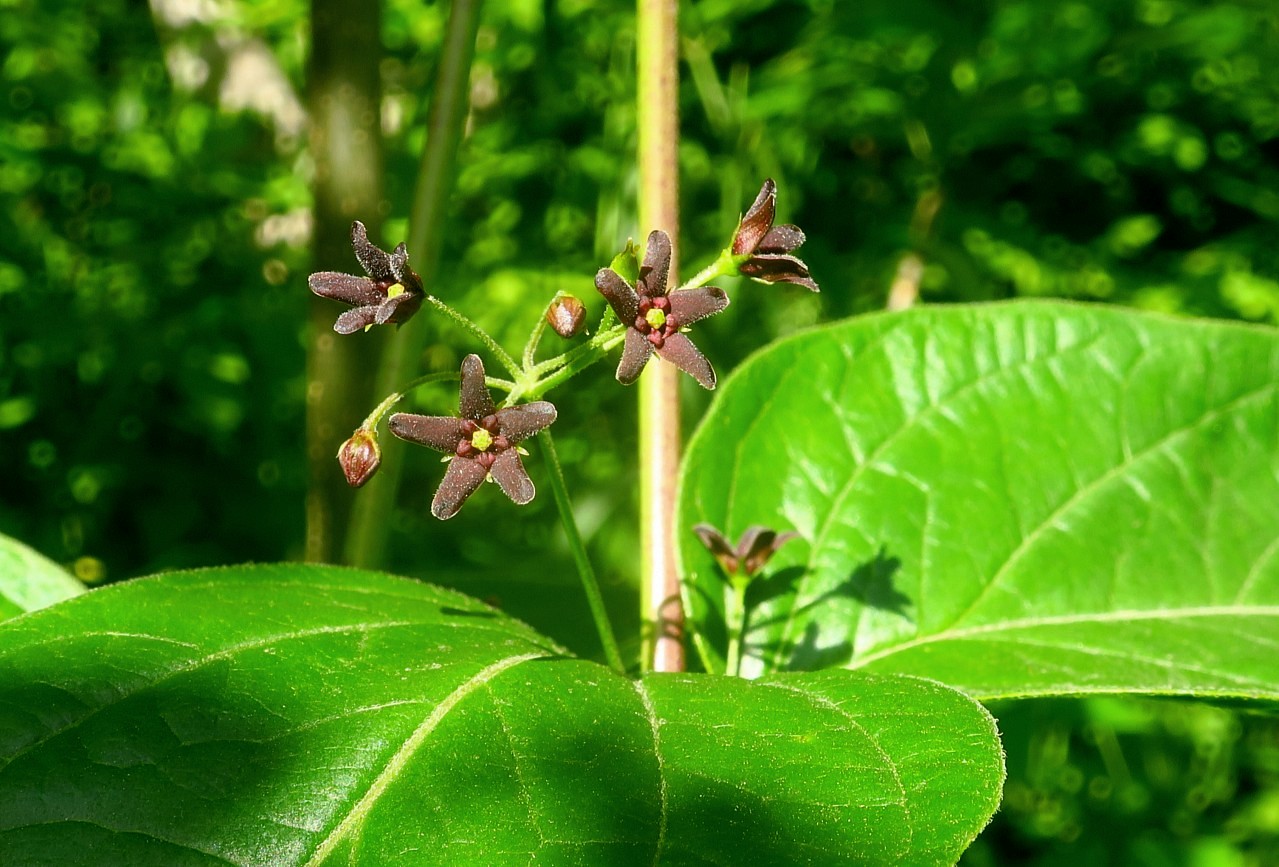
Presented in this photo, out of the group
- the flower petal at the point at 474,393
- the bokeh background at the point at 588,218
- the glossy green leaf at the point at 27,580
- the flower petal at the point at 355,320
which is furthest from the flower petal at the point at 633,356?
the bokeh background at the point at 588,218

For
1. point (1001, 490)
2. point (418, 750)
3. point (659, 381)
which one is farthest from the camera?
point (1001, 490)

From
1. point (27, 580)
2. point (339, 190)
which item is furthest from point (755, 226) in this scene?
point (27, 580)

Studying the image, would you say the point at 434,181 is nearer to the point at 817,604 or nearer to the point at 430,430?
the point at 430,430

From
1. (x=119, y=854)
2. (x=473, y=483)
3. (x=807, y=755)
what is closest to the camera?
(x=119, y=854)

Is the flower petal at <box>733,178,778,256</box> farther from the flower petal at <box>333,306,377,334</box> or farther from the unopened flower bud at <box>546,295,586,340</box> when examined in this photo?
the flower petal at <box>333,306,377,334</box>

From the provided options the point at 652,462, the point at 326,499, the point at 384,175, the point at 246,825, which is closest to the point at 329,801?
the point at 246,825

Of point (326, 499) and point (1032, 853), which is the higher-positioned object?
point (326, 499)

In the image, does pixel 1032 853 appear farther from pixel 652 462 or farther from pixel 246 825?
pixel 246 825

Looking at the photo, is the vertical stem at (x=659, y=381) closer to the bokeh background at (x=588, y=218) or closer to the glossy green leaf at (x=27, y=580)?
the glossy green leaf at (x=27, y=580)
